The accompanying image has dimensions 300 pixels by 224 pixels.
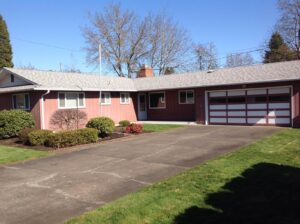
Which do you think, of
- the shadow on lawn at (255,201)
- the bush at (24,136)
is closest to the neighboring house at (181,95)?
the bush at (24,136)

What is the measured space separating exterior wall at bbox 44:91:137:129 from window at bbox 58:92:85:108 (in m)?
0.28

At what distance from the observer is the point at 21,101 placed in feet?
59.6

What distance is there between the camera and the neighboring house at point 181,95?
672 inches

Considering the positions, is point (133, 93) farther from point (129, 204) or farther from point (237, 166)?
point (129, 204)

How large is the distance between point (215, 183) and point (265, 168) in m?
1.83

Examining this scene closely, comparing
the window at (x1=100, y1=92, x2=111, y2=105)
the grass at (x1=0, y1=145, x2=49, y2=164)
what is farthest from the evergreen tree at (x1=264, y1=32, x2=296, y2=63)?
the grass at (x1=0, y1=145, x2=49, y2=164)

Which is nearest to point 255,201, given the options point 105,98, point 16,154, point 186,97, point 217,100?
point 16,154

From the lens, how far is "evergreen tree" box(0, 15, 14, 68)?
33750 millimetres

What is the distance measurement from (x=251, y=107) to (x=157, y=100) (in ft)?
26.6

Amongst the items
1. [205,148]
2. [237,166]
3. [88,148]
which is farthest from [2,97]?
[237,166]

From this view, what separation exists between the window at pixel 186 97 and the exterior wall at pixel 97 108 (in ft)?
13.3

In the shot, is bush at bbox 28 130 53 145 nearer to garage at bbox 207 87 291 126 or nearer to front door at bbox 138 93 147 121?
garage at bbox 207 87 291 126

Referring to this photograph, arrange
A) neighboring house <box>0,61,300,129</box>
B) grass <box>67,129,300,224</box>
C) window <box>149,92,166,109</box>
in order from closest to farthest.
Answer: grass <box>67,129,300,224</box>
neighboring house <box>0,61,300,129</box>
window <box>149,92,166,109</box>

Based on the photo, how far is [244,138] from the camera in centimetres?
1319
